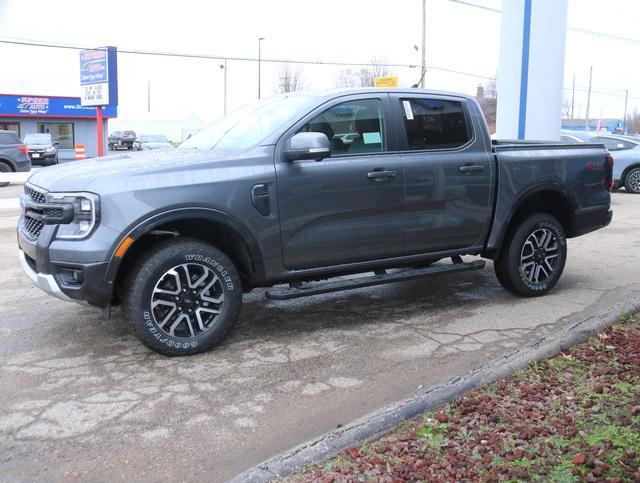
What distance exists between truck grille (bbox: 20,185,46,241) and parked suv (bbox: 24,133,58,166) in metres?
30.8

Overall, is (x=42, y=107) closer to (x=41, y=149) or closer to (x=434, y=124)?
Answer: (x=41, y=149)

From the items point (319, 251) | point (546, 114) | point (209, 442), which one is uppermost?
point (546, 114)

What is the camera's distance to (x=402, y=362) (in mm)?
4863

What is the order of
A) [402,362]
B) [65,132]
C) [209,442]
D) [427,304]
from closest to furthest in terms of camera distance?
[209,442], [402,362], [427,304], [65,132]

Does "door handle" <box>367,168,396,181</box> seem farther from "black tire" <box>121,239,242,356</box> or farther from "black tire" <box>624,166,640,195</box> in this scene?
"black tire" <box>624,166,640,195</box>

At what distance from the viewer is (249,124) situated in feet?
18.4

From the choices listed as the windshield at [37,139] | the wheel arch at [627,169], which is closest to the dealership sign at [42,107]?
the windshield at [37,139]

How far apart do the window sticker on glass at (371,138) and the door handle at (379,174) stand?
268mm

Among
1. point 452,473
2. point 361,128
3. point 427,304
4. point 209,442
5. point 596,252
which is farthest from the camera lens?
point 596,252

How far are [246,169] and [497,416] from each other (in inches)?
97.2

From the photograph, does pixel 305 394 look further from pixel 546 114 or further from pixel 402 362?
pixel 546 114

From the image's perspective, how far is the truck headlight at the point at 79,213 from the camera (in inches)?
176

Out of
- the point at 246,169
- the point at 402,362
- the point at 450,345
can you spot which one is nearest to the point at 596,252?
the point at 450,345

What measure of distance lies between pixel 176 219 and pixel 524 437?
8.70 ft
